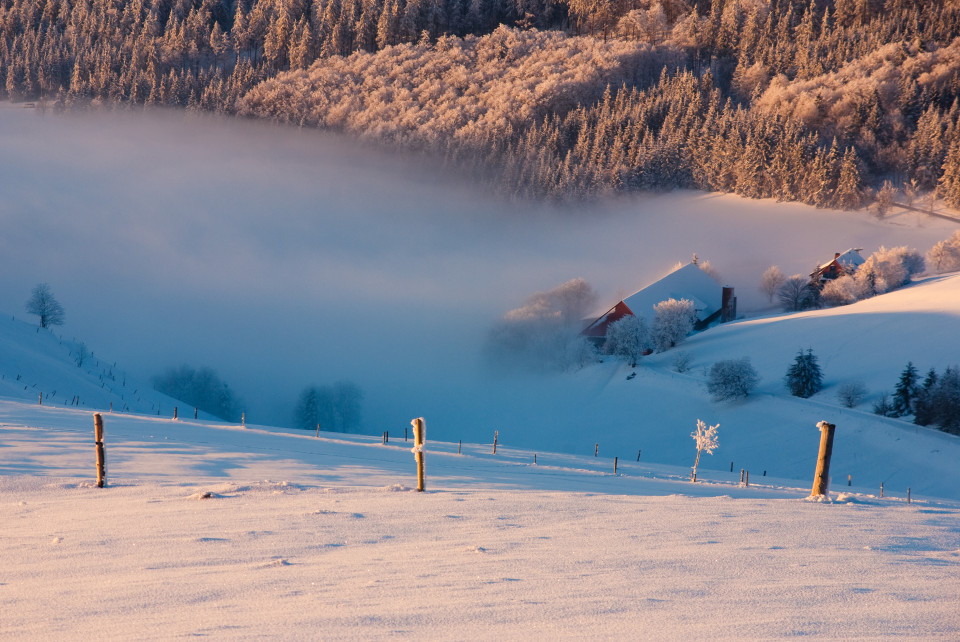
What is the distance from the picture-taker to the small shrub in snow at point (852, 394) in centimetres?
5669

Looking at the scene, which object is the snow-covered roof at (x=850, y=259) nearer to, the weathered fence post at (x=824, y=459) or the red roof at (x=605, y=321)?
the red roof at (x=605, y=321)

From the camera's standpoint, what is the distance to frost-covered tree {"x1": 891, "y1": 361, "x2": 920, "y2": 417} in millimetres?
53906

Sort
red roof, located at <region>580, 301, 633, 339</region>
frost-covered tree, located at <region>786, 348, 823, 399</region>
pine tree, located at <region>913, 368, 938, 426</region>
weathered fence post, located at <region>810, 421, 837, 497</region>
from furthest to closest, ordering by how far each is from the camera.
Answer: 1. red roof, located at <region>580, 301, 633, 339</region>
2. frost-covered tree, located at <region>786, 348, 823, 399</region>
3. pine tree, located at <region>913, 368, 938, 426</region>
4. weathered fence post, located at <region>810, 421, 837, 497</region>

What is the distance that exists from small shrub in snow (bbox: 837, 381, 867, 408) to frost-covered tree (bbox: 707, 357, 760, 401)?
686 centimetres

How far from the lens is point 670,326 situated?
80.6m

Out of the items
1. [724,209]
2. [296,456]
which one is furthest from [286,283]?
[296,456]

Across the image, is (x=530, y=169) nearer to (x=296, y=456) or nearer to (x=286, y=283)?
(x=286, y=283)

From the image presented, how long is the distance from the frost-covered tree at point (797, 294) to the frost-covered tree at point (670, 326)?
21.7 meters

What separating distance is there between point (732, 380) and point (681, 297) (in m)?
33.7

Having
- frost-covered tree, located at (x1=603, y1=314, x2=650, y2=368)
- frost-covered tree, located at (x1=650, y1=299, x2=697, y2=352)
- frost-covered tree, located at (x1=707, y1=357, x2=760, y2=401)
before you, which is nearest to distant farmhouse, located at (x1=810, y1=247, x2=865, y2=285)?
frost-covered tree, located at (x1=650, y1=299, x2=697, y2=352)

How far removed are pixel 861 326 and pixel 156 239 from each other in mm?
141898

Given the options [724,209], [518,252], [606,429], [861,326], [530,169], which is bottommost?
[606,429]

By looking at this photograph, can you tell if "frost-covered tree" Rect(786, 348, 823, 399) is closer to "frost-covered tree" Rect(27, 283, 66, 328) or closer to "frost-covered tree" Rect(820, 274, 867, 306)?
"frost-covered tree" Rect(820, 274, 867, 306)

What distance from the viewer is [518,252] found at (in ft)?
492
